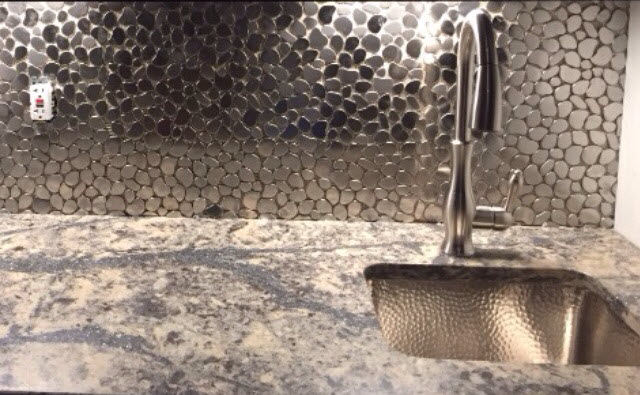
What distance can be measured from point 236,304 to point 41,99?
704 millimetres

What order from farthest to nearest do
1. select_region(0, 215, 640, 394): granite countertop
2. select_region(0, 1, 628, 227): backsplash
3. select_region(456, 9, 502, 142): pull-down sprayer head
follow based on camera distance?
select_region(0, 1, 628, 227): backsplash, select_region(456, 9, 502, 142): pull-down sprayer head, select_region(0, 215, 640, 394): granite countertop

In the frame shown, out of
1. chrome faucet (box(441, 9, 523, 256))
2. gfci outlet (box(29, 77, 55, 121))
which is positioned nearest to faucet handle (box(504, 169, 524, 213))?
chrome faucet (box(441, 9, 523, 256))

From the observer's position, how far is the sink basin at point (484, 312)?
1.33 metres

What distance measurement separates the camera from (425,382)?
88 cm

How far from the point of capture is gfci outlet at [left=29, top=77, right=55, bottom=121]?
1.54m

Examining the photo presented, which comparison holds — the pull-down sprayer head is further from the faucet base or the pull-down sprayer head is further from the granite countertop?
the granite countertop

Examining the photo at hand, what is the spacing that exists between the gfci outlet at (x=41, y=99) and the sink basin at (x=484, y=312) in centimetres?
74

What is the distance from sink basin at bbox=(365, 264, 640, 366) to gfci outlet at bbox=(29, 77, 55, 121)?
74 centimetres

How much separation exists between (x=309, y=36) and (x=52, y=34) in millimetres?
520

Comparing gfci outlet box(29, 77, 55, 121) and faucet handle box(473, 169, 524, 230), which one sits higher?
gfci outlet box(29, 77, 55, 121)

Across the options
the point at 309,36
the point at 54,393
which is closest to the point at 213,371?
the point at 54,393

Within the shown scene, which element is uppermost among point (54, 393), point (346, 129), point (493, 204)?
point (346, 129)

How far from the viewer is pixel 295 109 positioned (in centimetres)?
154

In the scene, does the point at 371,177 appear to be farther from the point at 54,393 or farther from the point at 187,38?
the point at 54,393
